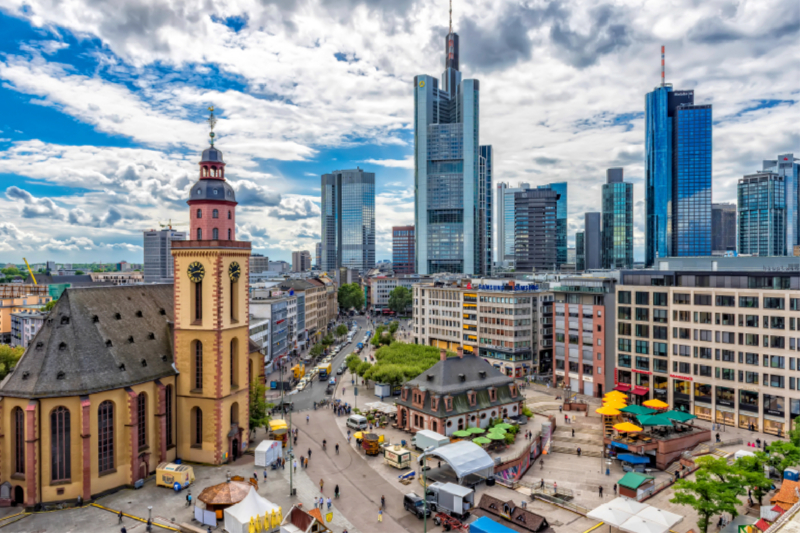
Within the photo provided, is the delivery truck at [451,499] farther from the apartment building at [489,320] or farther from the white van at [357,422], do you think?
the apartment building at [489,320]

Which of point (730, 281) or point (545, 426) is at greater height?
point (730, 281)

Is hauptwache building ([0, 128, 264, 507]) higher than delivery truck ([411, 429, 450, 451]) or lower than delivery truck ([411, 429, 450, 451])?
higher

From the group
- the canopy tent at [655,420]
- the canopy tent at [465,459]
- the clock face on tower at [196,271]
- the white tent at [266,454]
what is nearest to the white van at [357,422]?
the canopy tent at [465,459]

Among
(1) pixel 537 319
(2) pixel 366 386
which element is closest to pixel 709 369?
(1) pixel 537 319

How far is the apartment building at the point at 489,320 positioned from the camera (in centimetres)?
11362

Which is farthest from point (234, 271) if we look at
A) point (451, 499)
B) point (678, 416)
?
point (678, 416)

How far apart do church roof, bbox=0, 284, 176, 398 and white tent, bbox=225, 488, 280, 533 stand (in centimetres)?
1789

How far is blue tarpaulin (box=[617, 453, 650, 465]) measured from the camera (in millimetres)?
Answer: 62500

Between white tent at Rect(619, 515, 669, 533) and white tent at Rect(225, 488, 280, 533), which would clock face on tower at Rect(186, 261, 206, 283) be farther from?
white tent at Rect(619, 515, 669, 533)

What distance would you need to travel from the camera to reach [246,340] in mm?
61188

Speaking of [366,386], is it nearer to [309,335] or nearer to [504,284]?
[504,284]

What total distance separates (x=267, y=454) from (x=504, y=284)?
73.6 meters

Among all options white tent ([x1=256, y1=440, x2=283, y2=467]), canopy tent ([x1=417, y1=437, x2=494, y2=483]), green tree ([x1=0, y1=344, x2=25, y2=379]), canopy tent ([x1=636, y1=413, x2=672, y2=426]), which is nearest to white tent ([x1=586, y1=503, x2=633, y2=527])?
canopy tent ([x1=417, y1=437, x2=494, y2=483])

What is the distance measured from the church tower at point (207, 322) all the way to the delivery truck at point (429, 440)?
2074 centimetres
